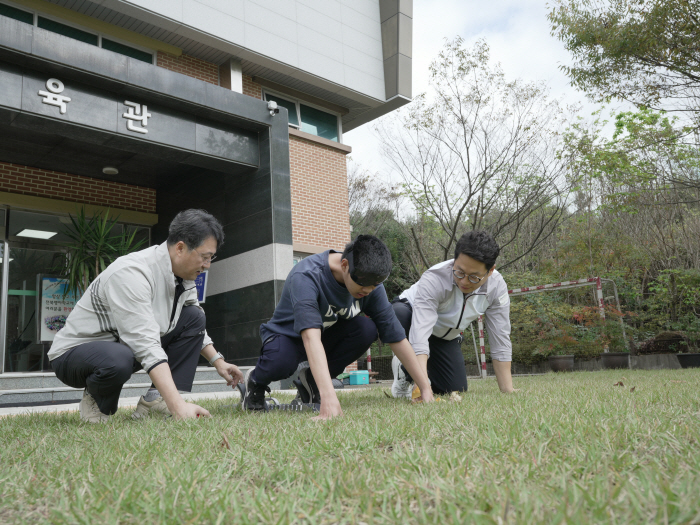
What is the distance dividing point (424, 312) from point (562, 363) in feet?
27.2

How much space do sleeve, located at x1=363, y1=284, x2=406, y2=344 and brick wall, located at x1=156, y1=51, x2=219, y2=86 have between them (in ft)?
25.9

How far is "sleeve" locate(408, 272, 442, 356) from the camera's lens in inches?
154

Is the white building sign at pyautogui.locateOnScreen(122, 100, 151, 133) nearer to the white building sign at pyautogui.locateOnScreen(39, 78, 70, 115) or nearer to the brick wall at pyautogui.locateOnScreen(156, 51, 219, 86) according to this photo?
the white building sign at pyautogui.locateOnScreen(39, 78, 70, 115)

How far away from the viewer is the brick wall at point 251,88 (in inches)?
423

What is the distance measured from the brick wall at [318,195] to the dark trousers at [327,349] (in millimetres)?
6890

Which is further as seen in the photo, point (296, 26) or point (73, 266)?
point (296, 26)

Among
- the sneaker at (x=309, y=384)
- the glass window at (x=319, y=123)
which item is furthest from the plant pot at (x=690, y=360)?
the sneaker at (x=309, y=384)

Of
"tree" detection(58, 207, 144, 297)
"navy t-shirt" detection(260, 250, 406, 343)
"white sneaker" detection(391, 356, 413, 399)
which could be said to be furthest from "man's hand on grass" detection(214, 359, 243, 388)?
"tree" detection(58, 207, 144, 297)

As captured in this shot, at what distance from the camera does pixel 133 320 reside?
302 cm

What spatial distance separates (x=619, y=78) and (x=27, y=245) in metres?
10.5

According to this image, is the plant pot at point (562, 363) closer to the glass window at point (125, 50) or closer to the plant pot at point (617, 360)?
the plant pot at point (617, 360)

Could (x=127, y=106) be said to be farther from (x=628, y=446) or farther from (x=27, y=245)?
(x=628, y=446)

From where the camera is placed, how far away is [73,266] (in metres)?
9.02

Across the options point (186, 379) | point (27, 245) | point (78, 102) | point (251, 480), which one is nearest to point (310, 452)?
point (251, 480)
